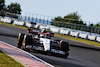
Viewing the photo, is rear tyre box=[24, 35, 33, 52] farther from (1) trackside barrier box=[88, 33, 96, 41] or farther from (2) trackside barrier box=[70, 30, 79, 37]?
(2) trackside barrier box=[70, 30, 79, 37]

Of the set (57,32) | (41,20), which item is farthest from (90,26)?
(41,20)

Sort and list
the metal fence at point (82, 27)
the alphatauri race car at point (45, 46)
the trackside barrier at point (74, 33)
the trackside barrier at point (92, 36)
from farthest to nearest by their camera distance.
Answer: the trackside barrier at point (74, 33) < the metal fence at point (82, 27) < the trackside barrier at point (92, 36) < the alphatauri race car at point (45, 46)

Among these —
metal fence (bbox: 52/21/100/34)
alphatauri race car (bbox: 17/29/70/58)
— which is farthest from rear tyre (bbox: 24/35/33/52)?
metal fence (bbox: 52/21/100/34)

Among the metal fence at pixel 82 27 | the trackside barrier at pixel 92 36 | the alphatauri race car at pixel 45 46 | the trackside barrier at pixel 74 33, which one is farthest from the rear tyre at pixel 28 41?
the trackside barrier at pixel 74 33

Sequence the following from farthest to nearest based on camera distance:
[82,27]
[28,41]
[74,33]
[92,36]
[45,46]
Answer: [82,27]
[74,33]
[92,36]
[28,41]
[45,46]

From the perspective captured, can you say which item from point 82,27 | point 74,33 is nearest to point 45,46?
point 74,33

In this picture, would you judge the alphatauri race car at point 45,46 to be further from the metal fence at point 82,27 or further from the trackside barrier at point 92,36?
the metal fence at point 82,27

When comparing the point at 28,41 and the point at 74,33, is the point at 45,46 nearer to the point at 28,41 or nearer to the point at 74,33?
the point at 28,41

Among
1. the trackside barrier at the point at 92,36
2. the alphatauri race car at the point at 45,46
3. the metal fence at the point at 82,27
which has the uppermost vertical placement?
the alphatauri race car at the point at 45,46

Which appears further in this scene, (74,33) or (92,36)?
(74,33)

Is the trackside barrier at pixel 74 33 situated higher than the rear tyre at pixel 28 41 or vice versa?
the rear tyre at pixel 28 41

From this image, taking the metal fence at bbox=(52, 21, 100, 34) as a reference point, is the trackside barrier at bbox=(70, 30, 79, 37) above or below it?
below

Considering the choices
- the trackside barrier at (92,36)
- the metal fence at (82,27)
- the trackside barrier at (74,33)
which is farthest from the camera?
the trackside barrier at (74,33)

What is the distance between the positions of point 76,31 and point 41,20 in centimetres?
827
